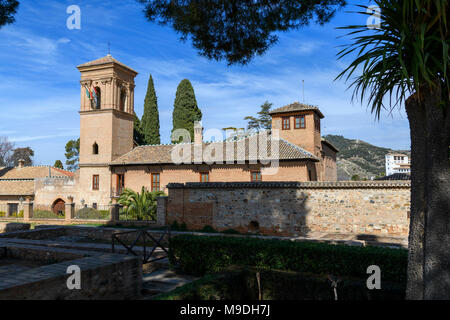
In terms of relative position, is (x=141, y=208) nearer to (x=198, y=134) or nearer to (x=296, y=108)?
(x=198, y=134)

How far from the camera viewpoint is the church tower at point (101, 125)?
28.0 m

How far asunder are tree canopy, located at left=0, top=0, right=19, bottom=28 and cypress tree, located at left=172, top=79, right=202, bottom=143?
28.6 meters

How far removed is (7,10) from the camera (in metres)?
9.37

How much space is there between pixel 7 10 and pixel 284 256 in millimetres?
10248

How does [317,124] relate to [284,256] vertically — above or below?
above

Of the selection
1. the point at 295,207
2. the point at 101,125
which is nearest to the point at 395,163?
the point at 101,125

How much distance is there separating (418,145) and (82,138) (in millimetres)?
28712

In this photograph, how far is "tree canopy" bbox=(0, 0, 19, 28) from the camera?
9.27 meters

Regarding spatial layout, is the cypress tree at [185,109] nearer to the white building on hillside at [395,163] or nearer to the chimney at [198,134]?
the chimney at [198,134]

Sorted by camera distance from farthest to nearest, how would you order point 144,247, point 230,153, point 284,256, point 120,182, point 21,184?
point 21,184
point 120,182
point 230,153
point 144,247
point 284,256

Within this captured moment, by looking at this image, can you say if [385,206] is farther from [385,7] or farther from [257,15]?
[385,7]

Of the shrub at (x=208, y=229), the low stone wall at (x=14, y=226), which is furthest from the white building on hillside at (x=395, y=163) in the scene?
the low stone wall at (x=14, y=226)

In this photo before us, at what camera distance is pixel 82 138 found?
29.1 meters

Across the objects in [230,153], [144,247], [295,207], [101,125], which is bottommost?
[144,247]
